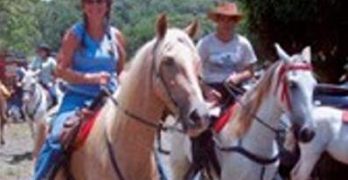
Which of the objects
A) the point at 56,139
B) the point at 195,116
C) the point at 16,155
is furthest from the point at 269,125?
the point at 16,155

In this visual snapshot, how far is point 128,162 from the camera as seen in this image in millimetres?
5527

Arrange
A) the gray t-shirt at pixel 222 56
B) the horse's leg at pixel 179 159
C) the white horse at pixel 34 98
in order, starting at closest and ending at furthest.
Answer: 1. the gray t-shirt at pixel 222 56
2. the horse's leg at pixel 179 159
3. the white horse at pixel 34 98

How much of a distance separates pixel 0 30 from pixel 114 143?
2729 inches

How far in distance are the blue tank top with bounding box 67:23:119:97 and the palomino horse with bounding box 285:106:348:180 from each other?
16.5 feet

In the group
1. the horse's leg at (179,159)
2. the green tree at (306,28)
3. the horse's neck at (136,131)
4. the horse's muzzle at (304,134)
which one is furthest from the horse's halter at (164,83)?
the green tree at (306,28)

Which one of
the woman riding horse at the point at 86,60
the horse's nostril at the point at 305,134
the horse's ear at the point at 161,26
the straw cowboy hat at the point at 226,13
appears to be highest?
the horse's ear at the point at 161,26

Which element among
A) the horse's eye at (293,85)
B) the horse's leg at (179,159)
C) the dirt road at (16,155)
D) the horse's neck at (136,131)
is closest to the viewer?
the horse's neck at (136,131)

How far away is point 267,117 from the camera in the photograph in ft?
25.5

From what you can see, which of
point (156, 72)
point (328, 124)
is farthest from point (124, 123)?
point (328, 124)

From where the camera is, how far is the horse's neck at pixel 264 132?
7758 millimetres

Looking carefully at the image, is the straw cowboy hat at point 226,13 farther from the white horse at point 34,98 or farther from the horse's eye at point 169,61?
the white horse at point 34,98

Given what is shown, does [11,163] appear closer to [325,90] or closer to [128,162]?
[325,90]

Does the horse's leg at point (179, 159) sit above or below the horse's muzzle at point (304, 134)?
below

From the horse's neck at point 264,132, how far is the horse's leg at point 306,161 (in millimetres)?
3045
